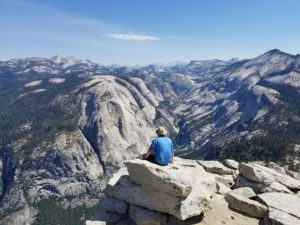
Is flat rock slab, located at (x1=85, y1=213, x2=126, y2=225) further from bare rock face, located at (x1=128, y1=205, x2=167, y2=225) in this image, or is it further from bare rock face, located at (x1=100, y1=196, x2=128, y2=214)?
bare rock face, located at (x1=128, y1=205, x2=167, y2=225)

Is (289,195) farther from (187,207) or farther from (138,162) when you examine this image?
(138,162)

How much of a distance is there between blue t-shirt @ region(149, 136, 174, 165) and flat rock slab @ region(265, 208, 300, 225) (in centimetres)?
884

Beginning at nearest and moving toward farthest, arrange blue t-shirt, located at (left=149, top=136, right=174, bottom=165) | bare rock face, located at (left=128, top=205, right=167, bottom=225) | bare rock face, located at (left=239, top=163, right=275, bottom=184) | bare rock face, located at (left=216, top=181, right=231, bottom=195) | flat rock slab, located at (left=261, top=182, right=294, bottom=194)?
bare rock face, located at (left=128, top=205, right=167, bottom=225)
blue t-shirt, located at (left=149, top=136, right=174, bottom=165)
flat rock slab, located at (left=261, top=182, right=294, bottom=194)
bare rock face, located at (left=216, top=181, right=231, bottom=195)
bare rock face, located at (left=239, top=163, right=275, bottom=184)

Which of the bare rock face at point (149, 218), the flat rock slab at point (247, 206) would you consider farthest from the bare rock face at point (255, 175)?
the bare rock face at point (149, 218)

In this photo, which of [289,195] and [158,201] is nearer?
[158,201]

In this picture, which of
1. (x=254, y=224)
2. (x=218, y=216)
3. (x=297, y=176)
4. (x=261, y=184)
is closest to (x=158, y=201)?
(x=218, y=216)

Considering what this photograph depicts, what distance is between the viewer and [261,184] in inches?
1406

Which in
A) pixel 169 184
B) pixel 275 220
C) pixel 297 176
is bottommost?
pixel 297 176

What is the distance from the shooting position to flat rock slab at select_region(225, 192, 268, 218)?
3132 centimetres

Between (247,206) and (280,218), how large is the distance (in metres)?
3.33

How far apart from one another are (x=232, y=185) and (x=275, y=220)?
10.8 meters

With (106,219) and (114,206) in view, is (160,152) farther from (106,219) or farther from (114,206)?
(106,219)

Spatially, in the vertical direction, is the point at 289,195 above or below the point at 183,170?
below

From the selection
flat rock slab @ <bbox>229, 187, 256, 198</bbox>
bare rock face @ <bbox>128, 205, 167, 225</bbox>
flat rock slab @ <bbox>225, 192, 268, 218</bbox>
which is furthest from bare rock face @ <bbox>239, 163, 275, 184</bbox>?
bare rock face @ <bbox>128, 205, 167, 225</bbox>
